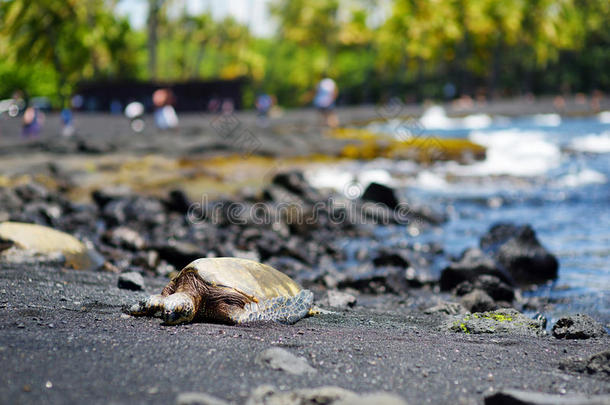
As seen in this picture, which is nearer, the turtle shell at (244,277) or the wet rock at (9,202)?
the turtle shell at (244,277)


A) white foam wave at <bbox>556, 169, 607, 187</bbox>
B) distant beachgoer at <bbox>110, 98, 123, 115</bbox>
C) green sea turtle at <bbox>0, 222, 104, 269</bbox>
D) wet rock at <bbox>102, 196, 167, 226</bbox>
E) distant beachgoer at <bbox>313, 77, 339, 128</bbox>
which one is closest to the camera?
green sea turtle at <bbox>0, 222, 104, 269</bbox>

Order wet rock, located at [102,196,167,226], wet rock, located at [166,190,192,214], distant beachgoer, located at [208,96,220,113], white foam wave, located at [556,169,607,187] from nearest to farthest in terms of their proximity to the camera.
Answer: wet rock, located at [102,196,167,226] → wet rock, located at [166,190,192,214] → white foam wave, located at [556,169,607,187] → distant beachgoer, located at [208,96,220,113]

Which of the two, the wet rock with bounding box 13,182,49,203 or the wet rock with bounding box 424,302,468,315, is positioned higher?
the wet rock with bounding box 13,182,49,203

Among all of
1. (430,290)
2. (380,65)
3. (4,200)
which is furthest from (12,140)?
(380,65)

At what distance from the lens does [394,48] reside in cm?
4841

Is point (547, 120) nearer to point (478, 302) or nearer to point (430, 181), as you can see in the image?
point (430, 181)

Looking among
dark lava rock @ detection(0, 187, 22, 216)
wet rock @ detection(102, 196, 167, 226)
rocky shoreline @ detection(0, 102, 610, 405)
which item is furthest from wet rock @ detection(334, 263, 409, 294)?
dark lava rock @ detection(0, 187, 22, 216)

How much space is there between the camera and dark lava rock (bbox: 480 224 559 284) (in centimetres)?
642

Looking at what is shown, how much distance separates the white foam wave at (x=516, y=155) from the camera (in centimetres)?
1501

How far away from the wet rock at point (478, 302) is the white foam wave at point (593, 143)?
15446 mm

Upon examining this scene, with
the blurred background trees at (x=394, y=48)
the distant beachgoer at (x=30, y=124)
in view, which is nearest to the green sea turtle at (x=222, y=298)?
the distant beachgoer at (x=30, y=124)

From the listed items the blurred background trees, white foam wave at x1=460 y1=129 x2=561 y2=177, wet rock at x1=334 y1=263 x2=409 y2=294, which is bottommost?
wet rock at x1=334 y1=263 x2=409 y2=294

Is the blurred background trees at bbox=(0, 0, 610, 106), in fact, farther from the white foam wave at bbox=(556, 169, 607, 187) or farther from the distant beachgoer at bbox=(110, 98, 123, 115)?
the white foam wave at bbox=(556, 169, 607, 187)

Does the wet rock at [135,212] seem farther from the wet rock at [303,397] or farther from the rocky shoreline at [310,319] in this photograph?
the wet rock at [303,397]
